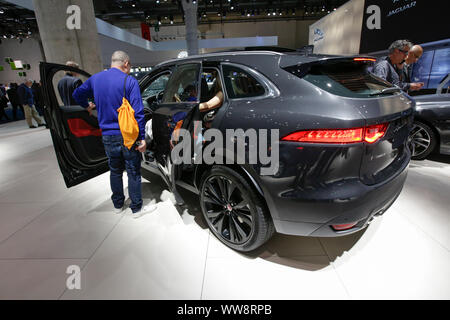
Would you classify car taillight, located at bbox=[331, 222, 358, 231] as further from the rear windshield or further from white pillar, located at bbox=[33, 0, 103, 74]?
white pillar, located at bbox=[33, 0, 103, 74]

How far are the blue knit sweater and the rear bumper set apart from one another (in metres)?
1.53

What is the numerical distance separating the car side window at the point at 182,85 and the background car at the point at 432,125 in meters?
3.07

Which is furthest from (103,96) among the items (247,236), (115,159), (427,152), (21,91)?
(21,91)

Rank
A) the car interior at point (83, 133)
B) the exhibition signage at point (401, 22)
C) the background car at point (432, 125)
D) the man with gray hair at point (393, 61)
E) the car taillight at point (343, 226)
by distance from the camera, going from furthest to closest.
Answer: the exhibition signage at point (401, 22)
the background car at point (432, 125)
the man with gray hair at point (393, 61)
the car interior at point (83, 133)
the car taillight at point (343, 226)

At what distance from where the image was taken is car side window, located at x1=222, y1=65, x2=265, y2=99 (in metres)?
1.64

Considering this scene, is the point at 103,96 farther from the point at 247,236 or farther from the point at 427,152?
the point at 427,152

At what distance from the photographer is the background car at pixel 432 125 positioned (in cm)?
329

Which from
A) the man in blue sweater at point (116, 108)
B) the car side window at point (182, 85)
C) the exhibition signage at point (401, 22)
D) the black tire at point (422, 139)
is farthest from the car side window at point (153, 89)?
A: the exhibition signage at point (401, 22)

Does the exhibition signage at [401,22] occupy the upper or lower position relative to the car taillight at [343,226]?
upper

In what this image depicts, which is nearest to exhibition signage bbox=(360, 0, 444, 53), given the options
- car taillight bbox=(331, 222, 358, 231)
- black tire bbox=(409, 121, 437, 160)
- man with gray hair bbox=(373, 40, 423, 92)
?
black tire bbox=(409, 121, 437, 160)

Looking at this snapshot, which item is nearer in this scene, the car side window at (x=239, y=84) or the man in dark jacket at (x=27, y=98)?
the car side window at (x=239, y=84)

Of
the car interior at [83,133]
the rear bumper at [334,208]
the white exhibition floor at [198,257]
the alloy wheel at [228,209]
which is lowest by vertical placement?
the white exhibition floor at [198,257]

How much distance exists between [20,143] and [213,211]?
256 inches

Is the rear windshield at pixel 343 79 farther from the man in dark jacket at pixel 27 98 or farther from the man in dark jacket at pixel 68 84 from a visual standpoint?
the man in dark jacket at pixel 27 98
